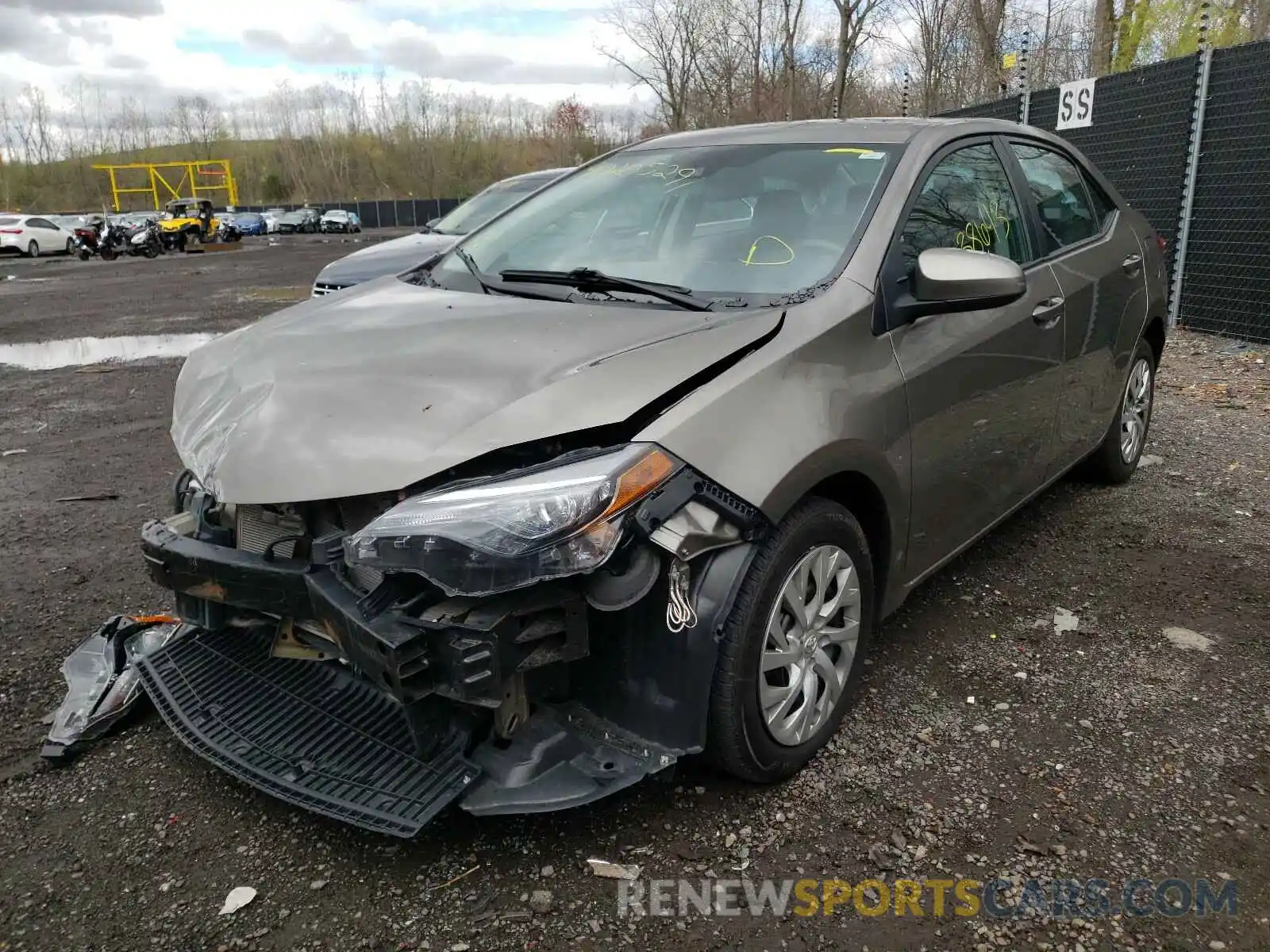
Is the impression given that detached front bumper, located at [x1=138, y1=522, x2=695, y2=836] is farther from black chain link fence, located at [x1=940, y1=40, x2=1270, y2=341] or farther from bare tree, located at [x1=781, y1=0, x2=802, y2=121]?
bare tree, located at [x1=781, y1=0, x2=802, y2=121]

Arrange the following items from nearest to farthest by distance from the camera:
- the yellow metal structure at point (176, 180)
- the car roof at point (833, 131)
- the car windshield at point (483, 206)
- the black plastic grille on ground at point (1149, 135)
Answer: the car roof at point (833, 131)
the black plastic grille on ground at point (1149, 135)
the car windshield at point (483, 206)
the yellow metal structure at point (176, 180)

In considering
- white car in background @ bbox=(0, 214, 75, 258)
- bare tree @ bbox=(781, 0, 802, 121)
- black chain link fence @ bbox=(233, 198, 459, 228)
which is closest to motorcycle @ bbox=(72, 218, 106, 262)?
white car in background @ bbox=(0, 214, 75, 258)

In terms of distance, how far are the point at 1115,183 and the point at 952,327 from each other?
321 inches

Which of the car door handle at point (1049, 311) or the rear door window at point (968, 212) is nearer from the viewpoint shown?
the rear door window at point (968, 212)

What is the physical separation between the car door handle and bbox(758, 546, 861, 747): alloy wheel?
1.46 metres

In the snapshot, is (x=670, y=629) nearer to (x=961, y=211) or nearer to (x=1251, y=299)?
(x=961, y=211)

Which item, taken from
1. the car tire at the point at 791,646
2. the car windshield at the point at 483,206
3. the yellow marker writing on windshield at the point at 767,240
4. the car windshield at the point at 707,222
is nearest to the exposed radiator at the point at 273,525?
the car tire at the point at 791,646

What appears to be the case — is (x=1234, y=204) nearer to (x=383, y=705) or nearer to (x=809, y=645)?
(x=809, y=645)

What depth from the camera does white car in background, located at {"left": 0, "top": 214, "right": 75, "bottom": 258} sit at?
30578 mm

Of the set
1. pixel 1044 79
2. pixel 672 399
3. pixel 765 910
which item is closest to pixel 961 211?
pixel 672 399

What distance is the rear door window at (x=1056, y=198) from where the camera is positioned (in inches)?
148

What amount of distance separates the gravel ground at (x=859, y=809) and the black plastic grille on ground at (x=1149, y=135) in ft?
20.5

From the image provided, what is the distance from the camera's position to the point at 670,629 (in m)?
2.14

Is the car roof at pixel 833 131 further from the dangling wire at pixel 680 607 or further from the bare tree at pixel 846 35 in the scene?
the bare tree at pixel 846 35
